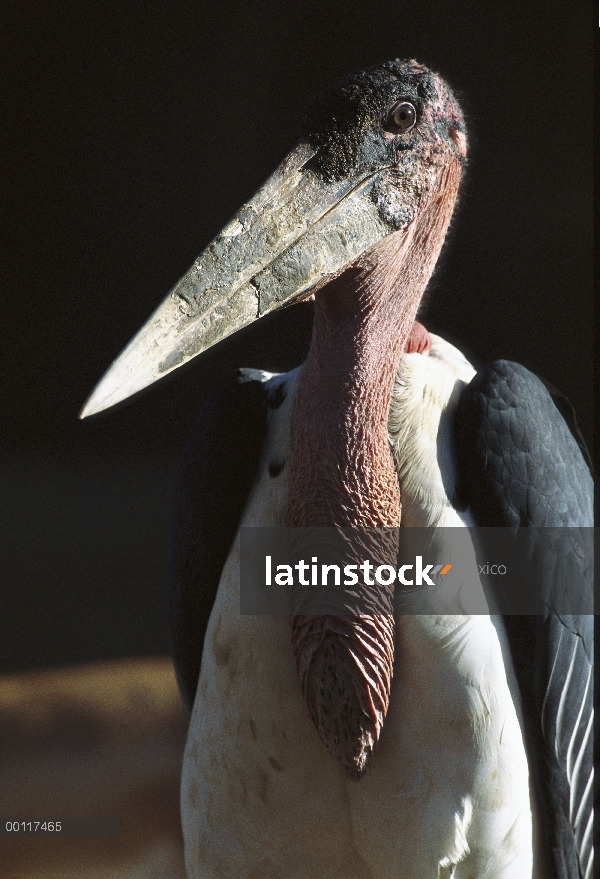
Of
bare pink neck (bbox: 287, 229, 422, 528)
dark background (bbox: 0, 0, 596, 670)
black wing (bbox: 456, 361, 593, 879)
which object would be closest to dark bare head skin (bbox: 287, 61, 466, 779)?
bare pink neck (bbox: 287, 229, 422, 528)

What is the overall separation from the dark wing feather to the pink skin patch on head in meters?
0.22

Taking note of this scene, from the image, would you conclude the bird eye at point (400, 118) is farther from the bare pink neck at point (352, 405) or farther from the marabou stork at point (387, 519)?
the bare pink neck at point (352, 405)

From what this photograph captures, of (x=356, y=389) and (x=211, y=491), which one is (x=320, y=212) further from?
(x=211, y=491)

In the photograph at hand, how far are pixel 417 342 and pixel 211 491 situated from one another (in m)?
0.36

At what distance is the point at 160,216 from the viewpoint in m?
3.27

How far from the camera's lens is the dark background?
93.0 inches

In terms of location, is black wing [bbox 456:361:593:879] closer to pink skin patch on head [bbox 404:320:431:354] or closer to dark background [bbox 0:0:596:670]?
pink skin patch on head [bbox 404:320:431:354]

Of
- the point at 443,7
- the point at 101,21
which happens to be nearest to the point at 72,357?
the point at 101,21

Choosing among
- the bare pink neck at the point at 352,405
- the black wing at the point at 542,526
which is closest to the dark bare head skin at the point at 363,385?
the bare pink neck at the point at 352,405

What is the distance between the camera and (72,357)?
11.7ft

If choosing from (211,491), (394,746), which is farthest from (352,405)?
(394,746)

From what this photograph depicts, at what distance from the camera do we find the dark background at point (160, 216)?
2.36 m

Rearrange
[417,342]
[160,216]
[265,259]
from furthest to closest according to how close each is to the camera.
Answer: [160,216] < [417,342] < [265,259]

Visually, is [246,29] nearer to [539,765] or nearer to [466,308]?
[466,308]
